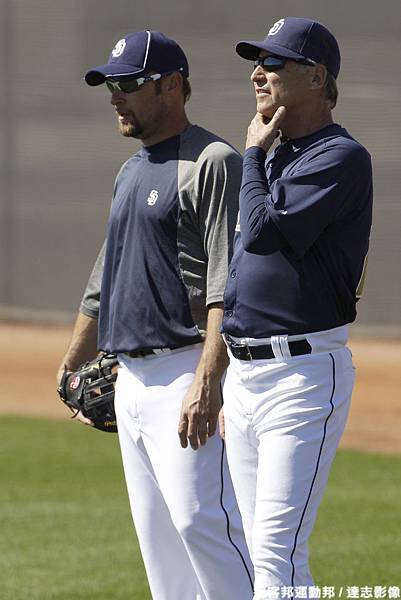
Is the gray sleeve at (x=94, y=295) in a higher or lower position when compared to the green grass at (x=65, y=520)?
higher

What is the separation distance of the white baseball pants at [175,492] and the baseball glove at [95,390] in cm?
26

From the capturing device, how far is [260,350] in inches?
154

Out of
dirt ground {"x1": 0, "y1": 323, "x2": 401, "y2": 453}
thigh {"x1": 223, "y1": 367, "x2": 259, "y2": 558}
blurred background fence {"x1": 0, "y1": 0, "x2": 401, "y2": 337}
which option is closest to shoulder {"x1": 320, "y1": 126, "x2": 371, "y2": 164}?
thigh {"x1": 223, "y1": 367, "x2": 259, "y2": 558}

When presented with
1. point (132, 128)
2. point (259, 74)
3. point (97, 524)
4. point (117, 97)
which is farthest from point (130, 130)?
point (97, 524)

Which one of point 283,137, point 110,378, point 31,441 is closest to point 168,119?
point 283,137

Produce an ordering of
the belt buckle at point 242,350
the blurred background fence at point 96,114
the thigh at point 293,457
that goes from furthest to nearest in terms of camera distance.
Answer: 1. the blurred background fence at point 96,114
2. the belt buckle at point 242,350
3. the thigh at point 293,457

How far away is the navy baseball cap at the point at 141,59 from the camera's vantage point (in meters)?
4.46

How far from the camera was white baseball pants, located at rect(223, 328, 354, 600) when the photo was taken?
149 inches

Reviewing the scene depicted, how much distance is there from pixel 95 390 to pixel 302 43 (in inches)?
61.0

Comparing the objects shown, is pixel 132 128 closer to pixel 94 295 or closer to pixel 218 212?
pixel 218 212

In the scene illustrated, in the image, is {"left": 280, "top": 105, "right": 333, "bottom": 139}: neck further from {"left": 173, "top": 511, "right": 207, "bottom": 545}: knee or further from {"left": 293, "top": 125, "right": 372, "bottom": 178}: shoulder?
{"left": 173, "top": 511, "right": 207, "bottom": 545}: knee

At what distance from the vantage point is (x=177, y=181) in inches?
173

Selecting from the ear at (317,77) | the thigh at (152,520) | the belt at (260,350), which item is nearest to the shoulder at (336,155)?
the ear at (317,77)

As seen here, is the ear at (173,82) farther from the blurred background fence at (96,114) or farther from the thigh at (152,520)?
the blurred background fence at (96,114)
